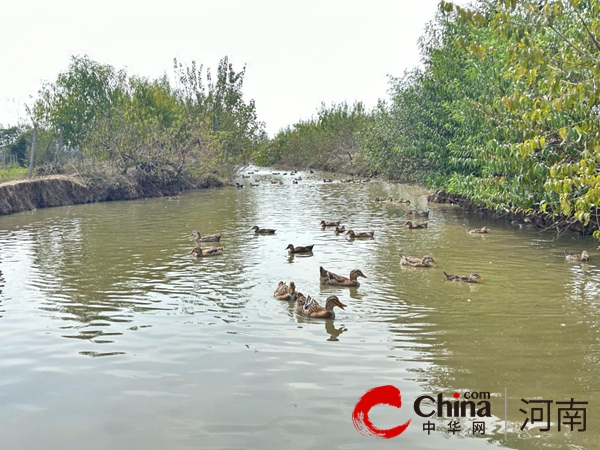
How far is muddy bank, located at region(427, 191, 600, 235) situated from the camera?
19.6 m

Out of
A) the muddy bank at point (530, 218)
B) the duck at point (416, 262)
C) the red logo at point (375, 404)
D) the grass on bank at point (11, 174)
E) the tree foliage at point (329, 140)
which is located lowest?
the red logo at point (375, 404)

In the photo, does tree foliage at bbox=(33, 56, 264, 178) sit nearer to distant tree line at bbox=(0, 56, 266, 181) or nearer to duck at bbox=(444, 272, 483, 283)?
distant tree line at bbox=(0, 56, 266, 181)

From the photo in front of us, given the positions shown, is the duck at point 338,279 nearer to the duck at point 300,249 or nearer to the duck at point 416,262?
the duck at point 416,262

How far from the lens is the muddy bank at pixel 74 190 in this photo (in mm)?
31812

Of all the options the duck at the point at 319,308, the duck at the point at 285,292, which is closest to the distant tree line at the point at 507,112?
the duck at the point at 319,308

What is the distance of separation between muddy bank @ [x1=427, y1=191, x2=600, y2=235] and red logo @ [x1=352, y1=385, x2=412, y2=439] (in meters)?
10.2

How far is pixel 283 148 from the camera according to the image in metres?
107

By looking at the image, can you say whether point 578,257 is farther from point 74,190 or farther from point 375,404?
point 74,190

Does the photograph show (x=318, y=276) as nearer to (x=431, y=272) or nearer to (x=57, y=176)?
(x=431, y=272)

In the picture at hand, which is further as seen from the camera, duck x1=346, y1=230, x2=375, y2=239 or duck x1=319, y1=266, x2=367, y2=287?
duck x1=346, y1=230, x2=375, y2=239

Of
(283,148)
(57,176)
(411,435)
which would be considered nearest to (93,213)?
(57,176)

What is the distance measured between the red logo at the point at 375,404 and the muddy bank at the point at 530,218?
33.4 ft

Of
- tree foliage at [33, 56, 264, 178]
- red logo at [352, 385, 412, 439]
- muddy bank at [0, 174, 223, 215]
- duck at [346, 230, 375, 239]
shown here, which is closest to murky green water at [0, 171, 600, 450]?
red logo at [352, 385, 412, 439]

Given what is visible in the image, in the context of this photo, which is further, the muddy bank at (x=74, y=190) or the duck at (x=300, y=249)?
the muddy bank at (x=74, y=190)
